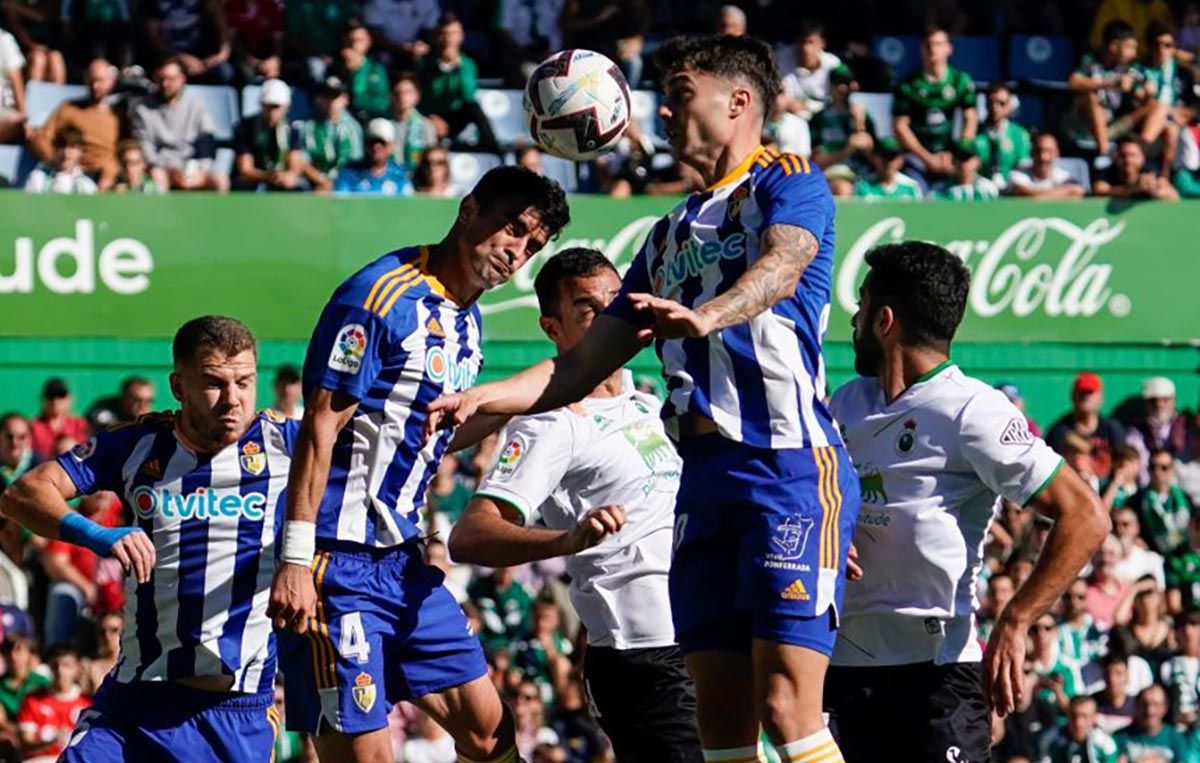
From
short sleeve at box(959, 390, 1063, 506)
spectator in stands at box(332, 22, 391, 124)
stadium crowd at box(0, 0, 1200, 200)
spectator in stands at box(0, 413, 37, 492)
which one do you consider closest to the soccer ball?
short sleeve at box(959, 390, 1063, 506)

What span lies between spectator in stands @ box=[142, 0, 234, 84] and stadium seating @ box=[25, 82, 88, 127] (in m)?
1.02

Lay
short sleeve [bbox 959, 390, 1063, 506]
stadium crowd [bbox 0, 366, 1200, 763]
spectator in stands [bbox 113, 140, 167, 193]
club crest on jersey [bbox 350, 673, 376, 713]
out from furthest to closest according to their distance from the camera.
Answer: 1. spectator in stands [bbox 113, 140, 167, 193]
2. stadium crowd [bbox 0, 366, 1200, 763]
3. club crest on jersey [bbox 350, 673, 376, 713]
4. short sleeve [bbox 959, 390, 1063, 506]

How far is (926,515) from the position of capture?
6.54 metres

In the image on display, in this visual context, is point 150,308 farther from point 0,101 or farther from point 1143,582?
point 1143,582

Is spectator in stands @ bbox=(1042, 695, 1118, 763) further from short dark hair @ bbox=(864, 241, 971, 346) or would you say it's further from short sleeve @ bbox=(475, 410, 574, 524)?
short dark hair @ bbox=(864, 241, 971, 346)

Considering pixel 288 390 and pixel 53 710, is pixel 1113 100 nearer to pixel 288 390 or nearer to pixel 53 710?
pixel 288 390

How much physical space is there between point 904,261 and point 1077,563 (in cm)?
113

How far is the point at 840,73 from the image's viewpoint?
58.3 ft

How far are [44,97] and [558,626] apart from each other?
6421 millimetres

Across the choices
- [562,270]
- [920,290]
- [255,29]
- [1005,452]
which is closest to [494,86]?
[255,29]

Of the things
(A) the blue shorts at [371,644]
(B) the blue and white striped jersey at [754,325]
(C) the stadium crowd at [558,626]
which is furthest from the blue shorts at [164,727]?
(C) the stadium crowd at [558,626]

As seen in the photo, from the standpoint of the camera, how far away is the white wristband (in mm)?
6570

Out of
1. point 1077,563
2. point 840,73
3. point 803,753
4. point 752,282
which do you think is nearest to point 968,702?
point 1077,563

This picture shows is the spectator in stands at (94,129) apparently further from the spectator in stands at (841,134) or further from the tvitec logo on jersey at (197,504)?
the tvitec logo on jersey at (197,504)
